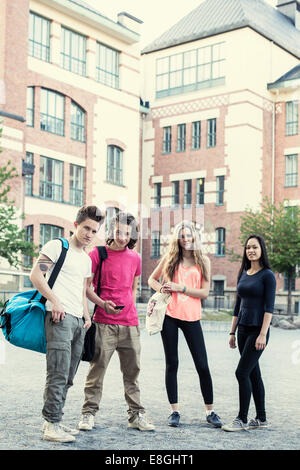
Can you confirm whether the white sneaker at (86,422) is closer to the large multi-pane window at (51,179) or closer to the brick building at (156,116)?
the brick building at (156,116)

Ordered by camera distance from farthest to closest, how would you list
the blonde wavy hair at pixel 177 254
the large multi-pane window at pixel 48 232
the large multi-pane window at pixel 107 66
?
the large multi-pane window at pixel 107 66 < the large multi-pane window at pixel 48 232 < the blonde wavy hair at pixel 177 254

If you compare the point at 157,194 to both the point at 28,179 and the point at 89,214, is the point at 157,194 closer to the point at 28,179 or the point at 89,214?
the point at 28,179

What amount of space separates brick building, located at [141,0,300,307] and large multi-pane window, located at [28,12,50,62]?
1035cm

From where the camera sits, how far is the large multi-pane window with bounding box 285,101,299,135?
3806cm

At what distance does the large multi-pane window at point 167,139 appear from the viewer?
40.2 meters

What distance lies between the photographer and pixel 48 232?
31.2 m

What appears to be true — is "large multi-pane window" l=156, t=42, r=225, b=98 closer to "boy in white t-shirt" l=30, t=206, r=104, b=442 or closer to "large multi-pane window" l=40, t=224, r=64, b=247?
"large multi-pane window" l=40, t=224, r=64, b=247

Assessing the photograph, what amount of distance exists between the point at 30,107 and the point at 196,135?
38.0 ft

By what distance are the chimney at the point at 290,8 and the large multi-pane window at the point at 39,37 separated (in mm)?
19234

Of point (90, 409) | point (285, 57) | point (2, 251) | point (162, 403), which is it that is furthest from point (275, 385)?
point (285, 57)

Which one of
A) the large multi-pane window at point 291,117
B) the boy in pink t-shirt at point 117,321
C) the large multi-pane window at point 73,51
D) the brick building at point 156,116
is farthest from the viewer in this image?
the large multi-pane window at point 291,117

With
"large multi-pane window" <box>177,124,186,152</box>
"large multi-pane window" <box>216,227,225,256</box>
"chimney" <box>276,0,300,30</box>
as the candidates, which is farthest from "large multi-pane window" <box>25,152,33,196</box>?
"chimney" <box>276,0,300,30</box>

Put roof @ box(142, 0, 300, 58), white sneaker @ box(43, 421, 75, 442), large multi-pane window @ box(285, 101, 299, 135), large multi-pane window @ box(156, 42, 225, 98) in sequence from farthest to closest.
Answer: large multi-pane window @ box(156, 42, 225, 98) < large multi-pane window @ box(285, 101, 299, 135) < roof @ box(142, 0, 300, 58) < white sneaker @ box(43, 421, 75, 442)

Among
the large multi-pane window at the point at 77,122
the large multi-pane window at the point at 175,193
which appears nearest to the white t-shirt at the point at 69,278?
the large multi-pane window at the point at 77,122
